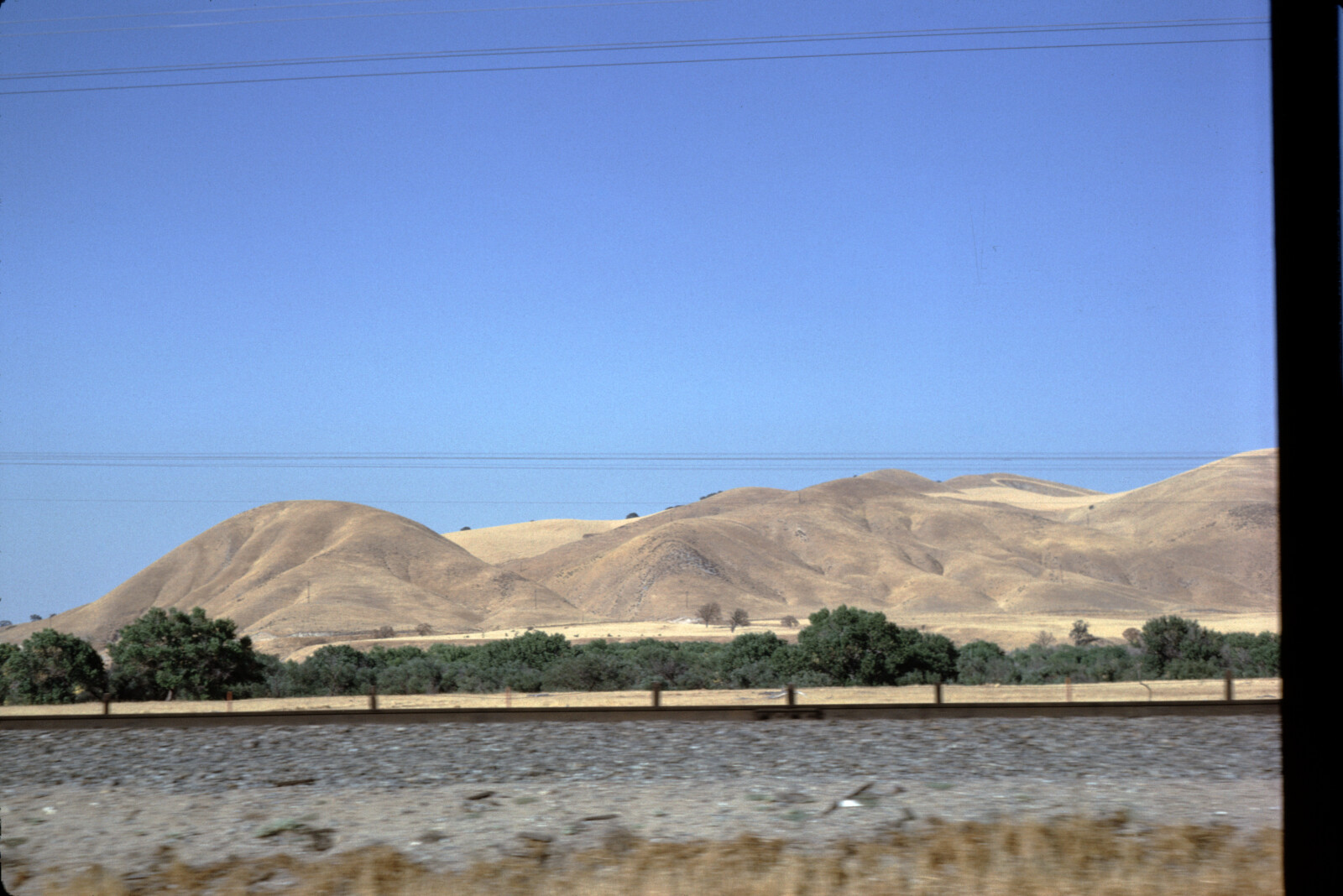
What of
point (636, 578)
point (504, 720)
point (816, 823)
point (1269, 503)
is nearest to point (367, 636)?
point (636, 578)

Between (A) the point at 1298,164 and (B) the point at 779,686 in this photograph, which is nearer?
(A) the point at 1298,164

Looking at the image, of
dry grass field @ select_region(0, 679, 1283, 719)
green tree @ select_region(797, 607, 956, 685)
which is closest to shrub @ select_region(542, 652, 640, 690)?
dry grass field @ select_region(0, 679, 1283, 719)

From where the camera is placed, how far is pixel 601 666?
34250 mm

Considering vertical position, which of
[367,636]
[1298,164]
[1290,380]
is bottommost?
[367,636]

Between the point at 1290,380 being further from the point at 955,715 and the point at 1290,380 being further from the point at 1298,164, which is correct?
the point at 955,715

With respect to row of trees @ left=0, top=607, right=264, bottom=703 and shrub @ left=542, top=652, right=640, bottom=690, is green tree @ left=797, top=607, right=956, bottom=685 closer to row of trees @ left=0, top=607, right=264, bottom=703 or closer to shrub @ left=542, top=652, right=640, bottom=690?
shrub @ left=542, top=652, right=640, bottom=690

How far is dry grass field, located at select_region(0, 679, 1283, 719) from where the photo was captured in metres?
26.4

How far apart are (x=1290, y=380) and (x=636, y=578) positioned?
433 feet

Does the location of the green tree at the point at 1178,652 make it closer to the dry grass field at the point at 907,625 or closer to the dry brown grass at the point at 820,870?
the dry brown grass at the point at 820,870

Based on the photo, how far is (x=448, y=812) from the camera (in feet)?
32.0

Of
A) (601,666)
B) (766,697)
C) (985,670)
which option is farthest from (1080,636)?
(766,697)

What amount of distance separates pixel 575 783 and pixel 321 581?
12982 centimetres

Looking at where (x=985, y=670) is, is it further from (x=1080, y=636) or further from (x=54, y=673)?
(x=1080, y=636)

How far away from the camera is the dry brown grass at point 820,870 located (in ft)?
23.6
